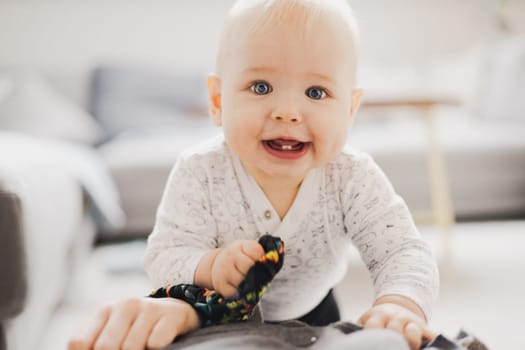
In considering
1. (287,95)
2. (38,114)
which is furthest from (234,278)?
(38,114)

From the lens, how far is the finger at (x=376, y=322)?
0.57 metres

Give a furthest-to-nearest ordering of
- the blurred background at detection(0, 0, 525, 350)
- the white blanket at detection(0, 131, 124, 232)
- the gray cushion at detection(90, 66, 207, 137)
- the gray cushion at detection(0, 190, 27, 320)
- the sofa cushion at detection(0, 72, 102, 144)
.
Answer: the gray cushion at detection(90, 66, 207, 137)
the sofa cushion at detection(0, 72, 102, 144)
the blurred background at detection(0, 0, 525, 350)
the white blanket at detection(0, 131, 124, 232)
the gray cushion at detection(0, 190, 27, 320)

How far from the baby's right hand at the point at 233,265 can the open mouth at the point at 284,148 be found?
0.48 ft

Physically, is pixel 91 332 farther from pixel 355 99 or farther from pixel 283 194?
pixel 355 99

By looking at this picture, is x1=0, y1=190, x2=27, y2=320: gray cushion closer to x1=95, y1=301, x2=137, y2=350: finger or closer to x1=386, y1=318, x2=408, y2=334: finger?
x1=95, y1=301, x2=137, y2=350: finger

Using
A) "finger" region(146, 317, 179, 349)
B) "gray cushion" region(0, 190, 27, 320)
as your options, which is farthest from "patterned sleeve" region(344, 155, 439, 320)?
"gray cushion" region(0, 190, 27, 320)

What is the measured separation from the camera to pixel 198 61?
10.6 ft

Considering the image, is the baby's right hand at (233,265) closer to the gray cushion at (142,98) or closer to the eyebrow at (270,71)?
the eyebrow at (270,71)

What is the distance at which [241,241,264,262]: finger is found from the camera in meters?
0.58

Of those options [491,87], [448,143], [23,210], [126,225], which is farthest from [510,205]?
[23,210]

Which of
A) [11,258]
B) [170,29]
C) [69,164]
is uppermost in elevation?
[170,29]

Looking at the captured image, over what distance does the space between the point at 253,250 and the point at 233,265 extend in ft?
0.10

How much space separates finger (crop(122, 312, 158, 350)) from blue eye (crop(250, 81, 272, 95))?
30 cm

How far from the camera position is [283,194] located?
0.83 meters
